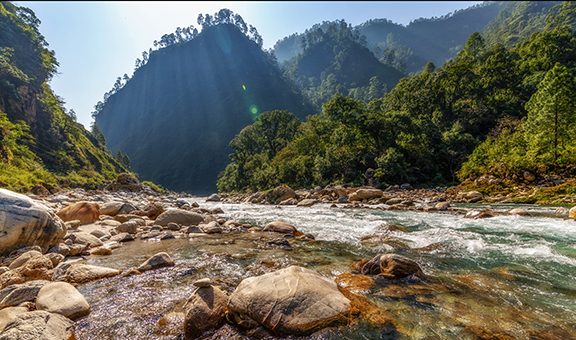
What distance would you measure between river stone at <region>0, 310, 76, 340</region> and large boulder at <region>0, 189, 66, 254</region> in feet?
18.0

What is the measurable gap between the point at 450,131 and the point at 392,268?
4702cm

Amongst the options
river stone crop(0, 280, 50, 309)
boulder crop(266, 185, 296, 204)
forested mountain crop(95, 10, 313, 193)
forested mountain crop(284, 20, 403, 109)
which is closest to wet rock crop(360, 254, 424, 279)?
river stone crop(0, 280, 50, 309)

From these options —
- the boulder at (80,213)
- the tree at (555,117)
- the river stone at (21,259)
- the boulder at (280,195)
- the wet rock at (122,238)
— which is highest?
the tree at (555,117)

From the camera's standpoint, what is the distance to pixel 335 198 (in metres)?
30.6

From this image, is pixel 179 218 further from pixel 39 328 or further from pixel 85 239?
pixel 39 328

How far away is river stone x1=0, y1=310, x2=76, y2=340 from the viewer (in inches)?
157

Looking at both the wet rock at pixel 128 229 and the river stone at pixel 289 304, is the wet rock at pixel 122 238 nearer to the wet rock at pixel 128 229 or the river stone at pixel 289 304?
the wet rock at pixel 128 229

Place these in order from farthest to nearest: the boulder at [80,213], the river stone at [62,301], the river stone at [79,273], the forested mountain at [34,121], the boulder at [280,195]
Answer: the forested mountain at [34,121], the boulder at [280,195], the boulder at [80,213], the river stone at [79,273], the river stone at [62,301]

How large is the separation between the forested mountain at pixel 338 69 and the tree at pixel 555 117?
357ft

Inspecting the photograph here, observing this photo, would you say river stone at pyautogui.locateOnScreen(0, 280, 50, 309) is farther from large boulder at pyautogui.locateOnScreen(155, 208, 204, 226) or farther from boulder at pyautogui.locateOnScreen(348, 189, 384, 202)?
boulder at pyautogui.locateOnScreen(348, 189, 384, 202)

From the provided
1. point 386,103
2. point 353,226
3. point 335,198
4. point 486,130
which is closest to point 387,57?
point 386,103

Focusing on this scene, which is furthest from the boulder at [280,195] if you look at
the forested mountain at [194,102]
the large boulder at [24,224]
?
the forested mountain at [194,102]

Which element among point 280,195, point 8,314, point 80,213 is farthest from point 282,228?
point 280,195

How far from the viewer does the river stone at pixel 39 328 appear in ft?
13.1
